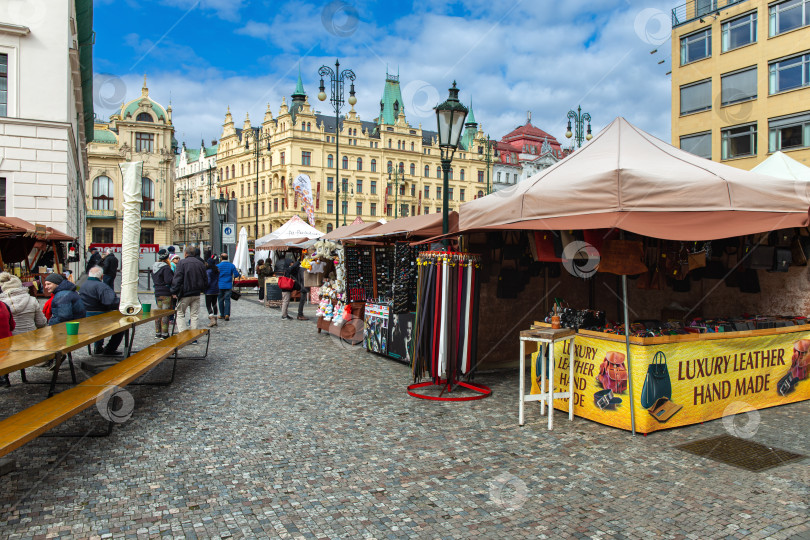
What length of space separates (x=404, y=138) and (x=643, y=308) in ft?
261

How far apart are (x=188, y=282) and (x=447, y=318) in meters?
6.60

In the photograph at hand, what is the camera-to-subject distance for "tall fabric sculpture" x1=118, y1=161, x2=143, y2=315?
8.73m

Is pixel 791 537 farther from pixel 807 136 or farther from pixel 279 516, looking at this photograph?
pixel 807 136

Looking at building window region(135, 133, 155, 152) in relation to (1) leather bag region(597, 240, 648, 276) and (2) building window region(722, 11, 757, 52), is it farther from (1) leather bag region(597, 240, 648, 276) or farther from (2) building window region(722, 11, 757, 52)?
(1) leather bag region(597, 240, 648, 276)

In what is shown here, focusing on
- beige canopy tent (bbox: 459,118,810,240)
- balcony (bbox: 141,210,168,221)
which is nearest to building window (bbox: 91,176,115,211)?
balcony (bbox: 141,210,168,221)

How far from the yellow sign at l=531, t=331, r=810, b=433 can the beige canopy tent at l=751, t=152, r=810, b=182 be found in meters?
3.05

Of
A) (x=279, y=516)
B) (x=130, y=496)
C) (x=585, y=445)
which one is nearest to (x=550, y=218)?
(x=585, y=445)

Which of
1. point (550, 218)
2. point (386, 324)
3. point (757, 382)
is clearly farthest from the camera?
point (386, 324)

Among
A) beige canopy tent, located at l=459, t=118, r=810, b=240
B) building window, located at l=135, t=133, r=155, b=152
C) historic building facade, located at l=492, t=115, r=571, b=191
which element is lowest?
beige canopy tent, located at l=459, t=118, r=810, b=240

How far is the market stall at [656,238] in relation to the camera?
5.33 metres

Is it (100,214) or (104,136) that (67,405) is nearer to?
(100,214)

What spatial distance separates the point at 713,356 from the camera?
6043 mm

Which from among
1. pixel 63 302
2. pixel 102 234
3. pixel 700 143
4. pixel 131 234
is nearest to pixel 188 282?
pixel 131 234

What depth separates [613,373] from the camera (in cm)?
581
